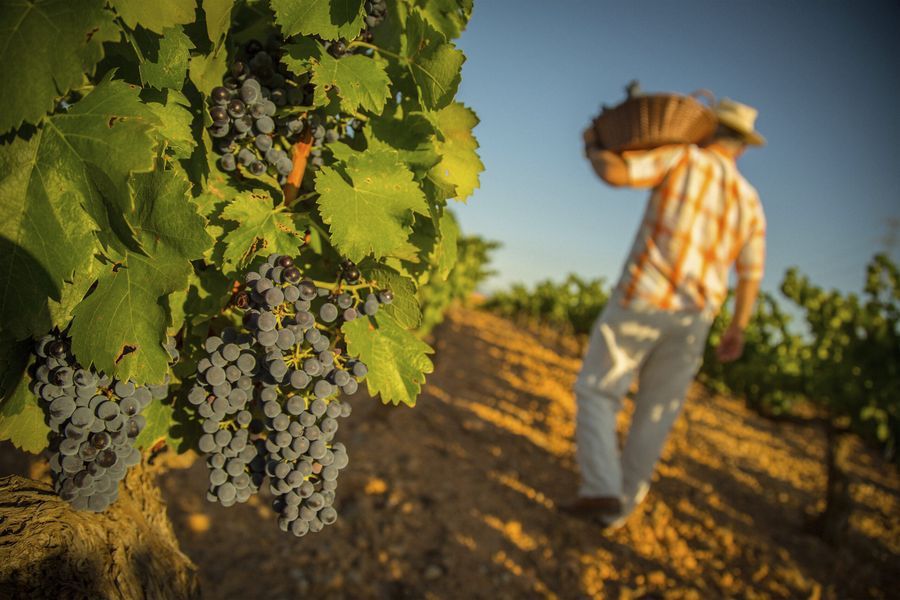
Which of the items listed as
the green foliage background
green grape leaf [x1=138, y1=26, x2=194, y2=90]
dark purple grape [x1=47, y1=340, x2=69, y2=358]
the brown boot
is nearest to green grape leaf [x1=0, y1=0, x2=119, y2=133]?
the green foliage background

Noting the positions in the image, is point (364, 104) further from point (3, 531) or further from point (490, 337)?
point (490, 337)

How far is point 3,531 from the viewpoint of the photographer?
107 cm

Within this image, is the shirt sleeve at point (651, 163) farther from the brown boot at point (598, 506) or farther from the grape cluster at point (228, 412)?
the grape cluster at point (228, 412)

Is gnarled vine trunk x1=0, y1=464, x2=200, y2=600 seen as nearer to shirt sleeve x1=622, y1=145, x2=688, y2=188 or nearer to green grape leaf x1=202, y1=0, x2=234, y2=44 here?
green grape leaf x1=202, y1=0, x2=234, y2=44

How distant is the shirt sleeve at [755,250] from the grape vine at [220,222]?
12.2 ft

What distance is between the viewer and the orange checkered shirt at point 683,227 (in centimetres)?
385

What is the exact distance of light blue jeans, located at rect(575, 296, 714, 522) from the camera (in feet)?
12.9

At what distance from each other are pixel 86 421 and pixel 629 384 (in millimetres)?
3791

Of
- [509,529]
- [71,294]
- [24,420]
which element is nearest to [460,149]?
[71,294]

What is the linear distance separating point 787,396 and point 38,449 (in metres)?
11.5

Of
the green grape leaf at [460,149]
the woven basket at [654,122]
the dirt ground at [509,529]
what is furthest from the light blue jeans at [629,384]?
the green grape leaf at [460,149]

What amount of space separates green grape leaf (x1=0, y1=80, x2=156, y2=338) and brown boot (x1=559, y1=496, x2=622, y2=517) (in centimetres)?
401

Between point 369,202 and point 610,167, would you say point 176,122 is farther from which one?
point 610,167

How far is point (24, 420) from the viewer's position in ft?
4.03
